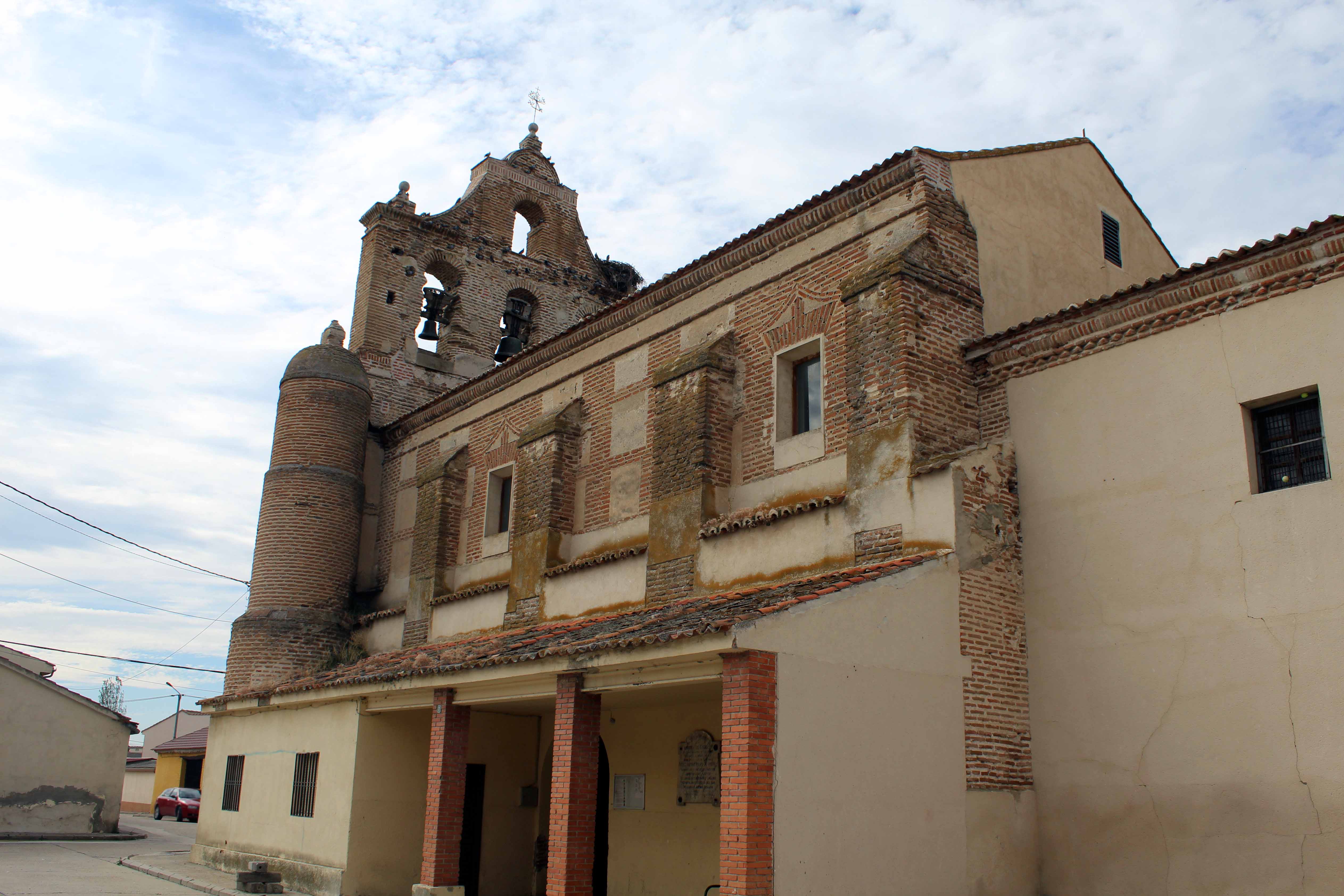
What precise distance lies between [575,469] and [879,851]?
27.0 feet

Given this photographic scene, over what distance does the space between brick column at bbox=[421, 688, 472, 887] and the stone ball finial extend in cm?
1056

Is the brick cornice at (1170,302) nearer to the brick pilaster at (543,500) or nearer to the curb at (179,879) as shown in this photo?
the brick pilaster at (543,500)

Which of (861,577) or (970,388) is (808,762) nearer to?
(861,577)

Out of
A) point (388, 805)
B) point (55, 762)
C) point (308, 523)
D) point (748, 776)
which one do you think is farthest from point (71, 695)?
point (748, 776)

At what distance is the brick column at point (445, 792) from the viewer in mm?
11938

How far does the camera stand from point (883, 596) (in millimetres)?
9430

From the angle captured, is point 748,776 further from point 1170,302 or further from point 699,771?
point 1170,302

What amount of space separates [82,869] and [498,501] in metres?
Result: 8.10

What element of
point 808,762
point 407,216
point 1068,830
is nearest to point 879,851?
point 808,762

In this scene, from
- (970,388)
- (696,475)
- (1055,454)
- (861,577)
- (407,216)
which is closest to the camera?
(861,577)

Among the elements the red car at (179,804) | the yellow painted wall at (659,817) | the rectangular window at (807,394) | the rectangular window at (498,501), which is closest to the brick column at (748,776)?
the yellow painted wall at (659,817)

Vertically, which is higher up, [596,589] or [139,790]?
[596,589]

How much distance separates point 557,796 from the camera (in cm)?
1020

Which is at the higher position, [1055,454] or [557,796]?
[1055,454]
